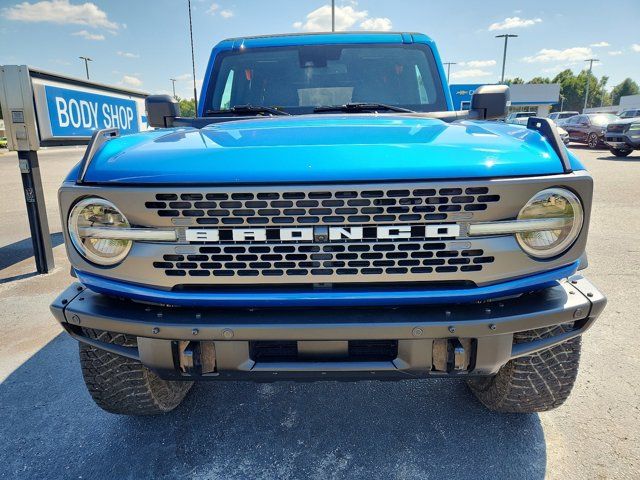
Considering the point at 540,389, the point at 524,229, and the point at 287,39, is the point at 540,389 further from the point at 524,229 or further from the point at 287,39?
the point at 287,39

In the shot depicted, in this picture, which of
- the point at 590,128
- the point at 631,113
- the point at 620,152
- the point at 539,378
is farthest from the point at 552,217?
the point at 631,113

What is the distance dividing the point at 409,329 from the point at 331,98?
2.08 metres

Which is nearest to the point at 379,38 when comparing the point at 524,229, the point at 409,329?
the point at 524,229

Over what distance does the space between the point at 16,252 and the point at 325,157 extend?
5.66m

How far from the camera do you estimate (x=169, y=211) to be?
1713 millimetres

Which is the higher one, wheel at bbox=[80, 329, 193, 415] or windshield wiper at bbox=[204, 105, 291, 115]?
windshield wiper at bbox=[204, 105, 291, 115]

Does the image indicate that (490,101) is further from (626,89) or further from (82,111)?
(626,89)

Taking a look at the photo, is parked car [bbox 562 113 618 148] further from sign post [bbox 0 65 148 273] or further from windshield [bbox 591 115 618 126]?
sign post [bbox 0 65 148 273]

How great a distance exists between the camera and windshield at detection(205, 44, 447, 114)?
330cm

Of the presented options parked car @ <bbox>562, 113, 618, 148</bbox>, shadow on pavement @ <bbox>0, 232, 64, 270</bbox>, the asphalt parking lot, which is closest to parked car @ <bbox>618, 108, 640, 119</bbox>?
parked car @ <bbox>562, 113, 618, 148</bbox>

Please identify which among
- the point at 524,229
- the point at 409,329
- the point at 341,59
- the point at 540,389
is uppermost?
the point at 341,59

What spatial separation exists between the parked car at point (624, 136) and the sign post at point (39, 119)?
54.6 ft

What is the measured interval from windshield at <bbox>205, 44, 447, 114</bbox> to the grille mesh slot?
69.9 inches

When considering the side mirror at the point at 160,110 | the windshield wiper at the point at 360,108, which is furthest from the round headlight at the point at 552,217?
the side mirror at the point at 160,110
